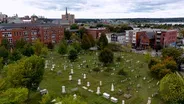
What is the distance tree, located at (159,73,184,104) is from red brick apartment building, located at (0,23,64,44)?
4926cm

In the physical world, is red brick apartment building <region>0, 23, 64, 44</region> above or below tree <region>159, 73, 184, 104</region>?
above

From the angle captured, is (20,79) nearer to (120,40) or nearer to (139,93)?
(139,93)

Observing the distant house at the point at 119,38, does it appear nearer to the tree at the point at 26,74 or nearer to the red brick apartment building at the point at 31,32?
the red brick apartment building at the point at 31,32

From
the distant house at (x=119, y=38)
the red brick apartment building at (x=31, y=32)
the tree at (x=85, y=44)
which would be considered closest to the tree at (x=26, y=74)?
the tree at (x=85, y=44)

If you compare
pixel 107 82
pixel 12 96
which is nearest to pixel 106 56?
pixel 107 82

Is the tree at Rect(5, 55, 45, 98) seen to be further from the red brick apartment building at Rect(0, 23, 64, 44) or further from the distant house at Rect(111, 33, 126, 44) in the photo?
the distant house at Rect(111, 33, 126, 44)

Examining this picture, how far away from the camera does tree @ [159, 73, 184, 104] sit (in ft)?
66.7

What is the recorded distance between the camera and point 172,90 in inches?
809

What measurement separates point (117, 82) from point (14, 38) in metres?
41.7

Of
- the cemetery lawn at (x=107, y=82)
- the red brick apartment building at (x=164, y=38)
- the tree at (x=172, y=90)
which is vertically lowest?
the cemetery lawn at (x=107, y=82)

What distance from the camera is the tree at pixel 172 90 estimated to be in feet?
66.7

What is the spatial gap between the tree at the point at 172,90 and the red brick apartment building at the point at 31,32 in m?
49.3

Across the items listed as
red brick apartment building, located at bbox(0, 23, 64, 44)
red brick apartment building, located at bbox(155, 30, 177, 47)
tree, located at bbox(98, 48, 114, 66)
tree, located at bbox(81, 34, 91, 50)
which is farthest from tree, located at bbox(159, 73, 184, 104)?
red brick apartment building, located at bbox(0, 23, 64, 44)

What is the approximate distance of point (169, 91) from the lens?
20703 millimetres
